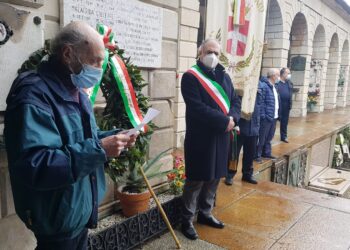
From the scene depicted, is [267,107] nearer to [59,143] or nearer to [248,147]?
[248,147]

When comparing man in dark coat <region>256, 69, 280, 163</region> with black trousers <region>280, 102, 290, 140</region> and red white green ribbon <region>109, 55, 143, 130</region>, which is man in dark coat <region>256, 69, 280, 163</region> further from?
red white green ribbon <region>109, 55, 143, 130</region>

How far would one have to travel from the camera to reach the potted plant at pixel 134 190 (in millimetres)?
3104

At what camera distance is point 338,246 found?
332 cm

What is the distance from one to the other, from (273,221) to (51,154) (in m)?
3.18

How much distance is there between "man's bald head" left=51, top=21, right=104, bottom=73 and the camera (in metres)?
1.54

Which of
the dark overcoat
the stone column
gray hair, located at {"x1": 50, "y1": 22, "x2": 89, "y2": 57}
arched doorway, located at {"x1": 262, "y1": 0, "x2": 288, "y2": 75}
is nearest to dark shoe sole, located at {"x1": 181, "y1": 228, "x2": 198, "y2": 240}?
the dark overcoat

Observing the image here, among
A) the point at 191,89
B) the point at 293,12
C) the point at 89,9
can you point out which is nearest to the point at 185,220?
the point at 191,89

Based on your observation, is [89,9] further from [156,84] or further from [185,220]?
[185,220]

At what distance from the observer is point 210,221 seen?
3586 mm

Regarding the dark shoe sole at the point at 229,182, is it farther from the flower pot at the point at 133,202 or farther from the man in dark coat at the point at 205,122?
the flower pot at the point at 133,202

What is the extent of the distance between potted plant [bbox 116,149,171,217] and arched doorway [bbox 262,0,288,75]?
10.1m

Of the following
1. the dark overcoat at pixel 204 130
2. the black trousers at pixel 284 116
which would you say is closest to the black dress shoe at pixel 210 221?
the dark overcoat at pixel 204 130

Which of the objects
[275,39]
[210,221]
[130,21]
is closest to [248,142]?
[210,221]

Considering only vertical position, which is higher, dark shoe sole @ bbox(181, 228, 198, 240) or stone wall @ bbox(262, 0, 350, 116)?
stone wall @ bbox(262, 0, 350, 116)
